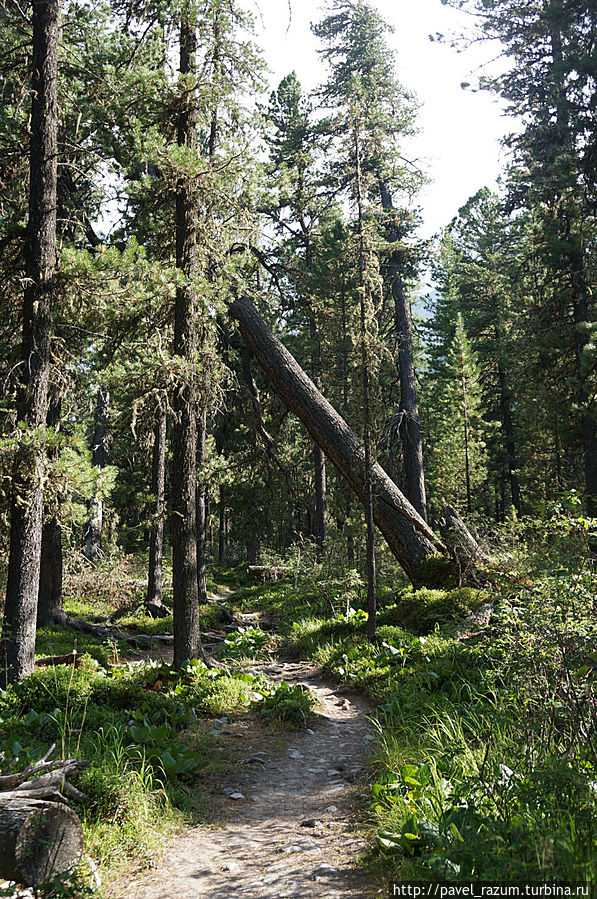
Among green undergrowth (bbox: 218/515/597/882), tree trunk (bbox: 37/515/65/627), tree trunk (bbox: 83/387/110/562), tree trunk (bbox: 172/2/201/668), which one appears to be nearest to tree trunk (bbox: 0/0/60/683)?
tree trunk (bbox: 172/2/201/668)

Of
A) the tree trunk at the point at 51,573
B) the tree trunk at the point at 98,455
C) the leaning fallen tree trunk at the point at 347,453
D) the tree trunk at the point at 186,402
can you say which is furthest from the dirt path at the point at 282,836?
the tree trunk at the point at 98,455

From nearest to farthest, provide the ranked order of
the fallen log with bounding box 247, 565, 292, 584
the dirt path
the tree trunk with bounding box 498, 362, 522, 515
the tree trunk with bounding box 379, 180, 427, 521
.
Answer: the dirt path
the tree trunk with bounding box 379, 180, 427, 521
the fallen log with bounding box 247, 565, 292, 584
the tree trunk with bounding box 498, 362, 522, 515

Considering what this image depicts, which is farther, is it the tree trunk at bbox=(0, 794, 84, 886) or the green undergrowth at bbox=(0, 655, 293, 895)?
the green undergrowth at bbox=(0, 655, 293, 895)

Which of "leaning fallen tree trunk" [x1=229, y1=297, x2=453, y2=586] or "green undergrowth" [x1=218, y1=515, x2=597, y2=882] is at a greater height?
"leaning fallen tree trunk" [x1=229, y1=297, x2=453, y2=586]

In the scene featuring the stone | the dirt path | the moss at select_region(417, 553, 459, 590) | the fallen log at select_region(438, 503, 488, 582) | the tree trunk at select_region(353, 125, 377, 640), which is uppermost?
the tree trunk at select_region(353, 125, 377, 640)

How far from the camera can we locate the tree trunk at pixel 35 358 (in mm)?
7180

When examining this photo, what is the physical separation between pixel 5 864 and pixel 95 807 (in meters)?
0.97

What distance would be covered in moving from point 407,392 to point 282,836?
48.6ft

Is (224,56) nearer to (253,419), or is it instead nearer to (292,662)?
(253,419)

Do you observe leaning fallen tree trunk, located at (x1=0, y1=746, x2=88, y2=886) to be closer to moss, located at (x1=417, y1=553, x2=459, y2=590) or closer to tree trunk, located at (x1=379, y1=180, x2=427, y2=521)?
moss, located at (x1=417, y1=553, x2=459, y2=590)

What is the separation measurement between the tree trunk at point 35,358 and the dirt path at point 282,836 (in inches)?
133

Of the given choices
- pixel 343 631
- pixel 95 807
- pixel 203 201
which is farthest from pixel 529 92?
pixel 95 807

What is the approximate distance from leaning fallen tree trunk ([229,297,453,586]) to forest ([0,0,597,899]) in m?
0.06

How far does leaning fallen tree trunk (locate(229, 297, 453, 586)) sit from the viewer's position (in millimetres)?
10937
